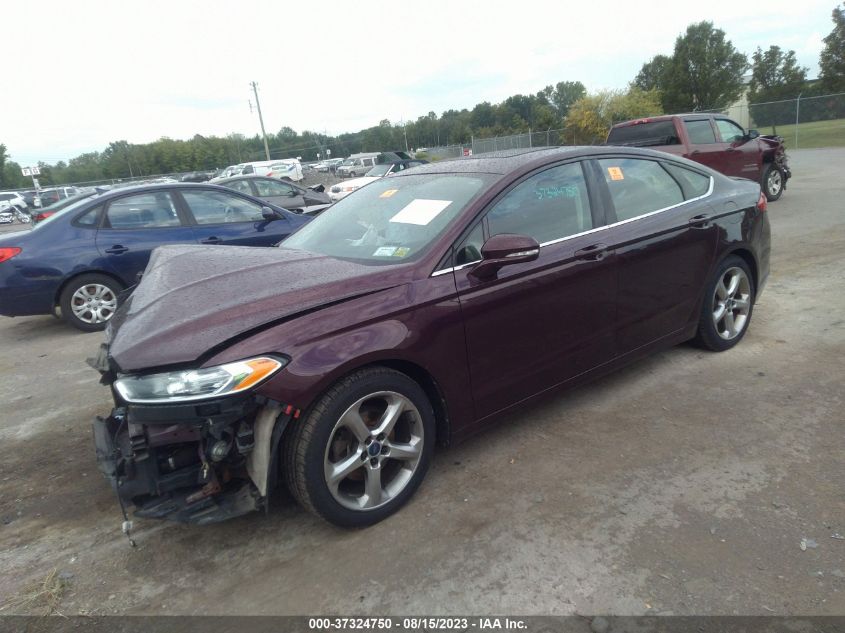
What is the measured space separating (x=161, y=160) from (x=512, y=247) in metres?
81.7

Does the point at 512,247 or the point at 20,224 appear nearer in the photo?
the point at 512,247

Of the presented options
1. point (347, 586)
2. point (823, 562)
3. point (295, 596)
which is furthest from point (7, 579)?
point (823, 562)

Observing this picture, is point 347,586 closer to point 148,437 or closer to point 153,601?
point 153,601

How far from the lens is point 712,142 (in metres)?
11.1

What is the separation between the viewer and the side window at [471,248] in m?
3.03

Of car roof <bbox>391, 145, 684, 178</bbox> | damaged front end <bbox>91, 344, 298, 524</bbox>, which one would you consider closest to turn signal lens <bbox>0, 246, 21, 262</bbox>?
car roof <bbox>391, 145, 684, 178</bbox>

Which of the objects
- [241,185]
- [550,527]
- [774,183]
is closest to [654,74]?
[774,183]

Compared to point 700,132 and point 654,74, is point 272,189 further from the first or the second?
point 654,74

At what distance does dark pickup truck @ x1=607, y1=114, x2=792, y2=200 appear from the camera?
35.9ft

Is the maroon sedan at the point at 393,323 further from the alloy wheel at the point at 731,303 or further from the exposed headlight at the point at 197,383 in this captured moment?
the alloy wheel at the point at 731,303

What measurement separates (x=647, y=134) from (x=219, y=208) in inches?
328

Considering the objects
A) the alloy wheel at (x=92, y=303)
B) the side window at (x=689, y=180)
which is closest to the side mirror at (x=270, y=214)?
the alloy wheel at (x=92, y=303)

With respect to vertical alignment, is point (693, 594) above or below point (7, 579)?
below

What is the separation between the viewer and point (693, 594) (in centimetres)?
227
